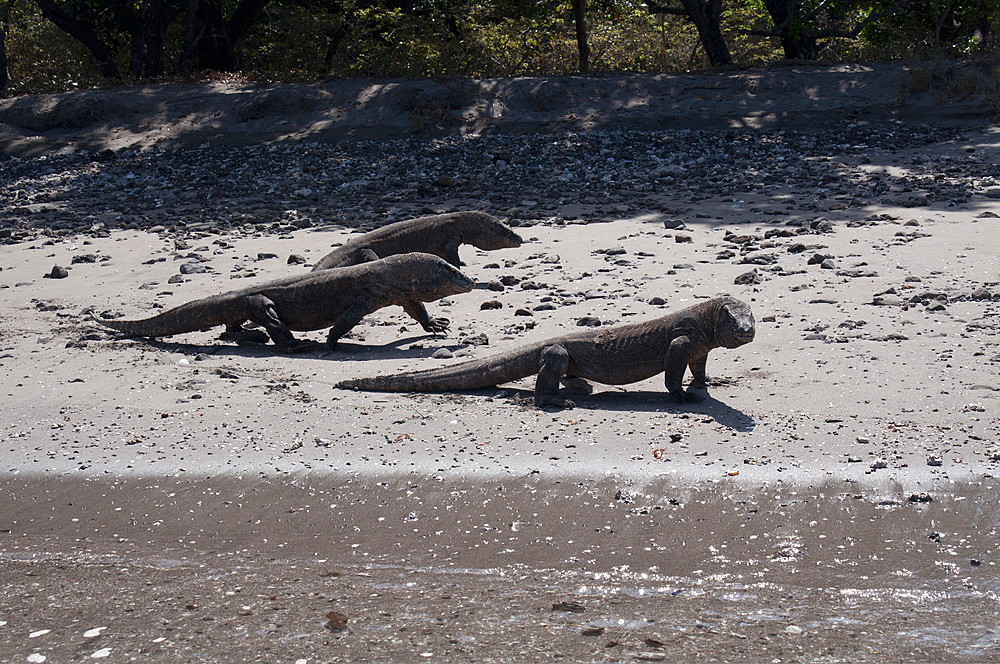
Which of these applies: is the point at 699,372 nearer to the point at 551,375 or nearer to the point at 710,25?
the point at 551,375

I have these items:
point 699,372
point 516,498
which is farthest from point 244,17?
point 516,498

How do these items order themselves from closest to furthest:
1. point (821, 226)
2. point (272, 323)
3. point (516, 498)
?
point (516, 498)
point (272, 323)
point (821, 226)

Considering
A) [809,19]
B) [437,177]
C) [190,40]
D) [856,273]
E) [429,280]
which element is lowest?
[856,273]

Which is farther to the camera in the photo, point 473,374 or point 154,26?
point 154,26

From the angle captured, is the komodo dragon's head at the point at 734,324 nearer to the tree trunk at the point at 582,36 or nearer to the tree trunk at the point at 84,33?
the tree trunk at the point at 582,36

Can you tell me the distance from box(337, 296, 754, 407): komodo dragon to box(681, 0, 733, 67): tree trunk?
14240 mm

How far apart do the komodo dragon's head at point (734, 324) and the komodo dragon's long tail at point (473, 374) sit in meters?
1.09

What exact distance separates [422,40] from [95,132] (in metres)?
Result: 6.96

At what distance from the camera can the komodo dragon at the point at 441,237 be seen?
9.53m

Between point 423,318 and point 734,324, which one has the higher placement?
point 734,324

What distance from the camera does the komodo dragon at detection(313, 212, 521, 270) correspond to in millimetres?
9531

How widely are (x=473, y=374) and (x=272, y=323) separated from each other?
2.18 meters

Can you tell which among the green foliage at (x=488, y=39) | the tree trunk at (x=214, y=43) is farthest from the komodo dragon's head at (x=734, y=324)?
the tree trunk at (x=214, y=43)

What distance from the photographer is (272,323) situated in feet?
24.0
